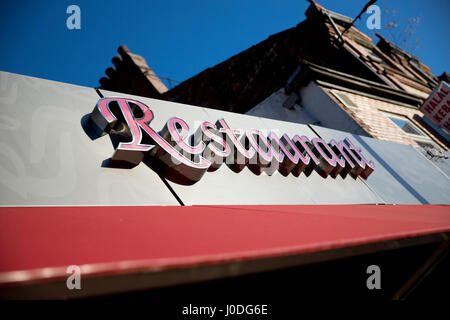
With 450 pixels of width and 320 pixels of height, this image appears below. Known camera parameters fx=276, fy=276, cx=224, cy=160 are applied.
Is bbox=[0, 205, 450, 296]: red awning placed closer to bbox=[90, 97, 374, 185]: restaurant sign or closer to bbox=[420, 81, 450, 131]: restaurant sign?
bbox=[90, 97, 374, 185]: restaurant sign

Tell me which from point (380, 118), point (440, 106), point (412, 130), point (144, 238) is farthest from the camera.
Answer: point (412, 130)

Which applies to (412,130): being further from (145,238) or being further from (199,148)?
(145,238)

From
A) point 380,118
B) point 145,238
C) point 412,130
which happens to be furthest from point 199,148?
point 412,130

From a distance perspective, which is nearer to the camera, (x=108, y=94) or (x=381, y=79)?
(x=108, y=94)

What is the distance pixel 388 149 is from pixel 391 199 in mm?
1843

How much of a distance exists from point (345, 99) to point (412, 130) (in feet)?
10.5

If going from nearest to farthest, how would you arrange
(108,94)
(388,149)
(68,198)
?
(68,198)
(108,94)
(388,149)

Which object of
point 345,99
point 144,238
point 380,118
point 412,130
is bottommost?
point 144,238

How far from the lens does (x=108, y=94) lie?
127 inches

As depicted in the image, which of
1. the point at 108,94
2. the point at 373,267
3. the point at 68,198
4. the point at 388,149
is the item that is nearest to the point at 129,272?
the point at 68,198

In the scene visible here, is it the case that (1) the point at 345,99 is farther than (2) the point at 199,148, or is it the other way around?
(1) the point at 345,99

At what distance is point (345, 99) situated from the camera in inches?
294

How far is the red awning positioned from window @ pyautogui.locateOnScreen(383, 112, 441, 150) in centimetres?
748
